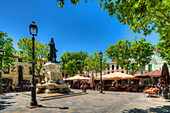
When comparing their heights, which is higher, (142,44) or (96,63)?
(142,44)

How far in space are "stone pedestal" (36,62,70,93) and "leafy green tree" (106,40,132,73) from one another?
14940 mm

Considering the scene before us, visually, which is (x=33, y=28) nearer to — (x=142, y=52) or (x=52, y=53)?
(x=52, y=53)

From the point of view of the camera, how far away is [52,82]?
13547mm

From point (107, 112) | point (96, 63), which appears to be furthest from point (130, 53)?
point (107, 112)

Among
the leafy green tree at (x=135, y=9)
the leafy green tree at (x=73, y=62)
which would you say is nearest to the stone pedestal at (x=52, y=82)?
the leafy green tree at (x=135, y=9)

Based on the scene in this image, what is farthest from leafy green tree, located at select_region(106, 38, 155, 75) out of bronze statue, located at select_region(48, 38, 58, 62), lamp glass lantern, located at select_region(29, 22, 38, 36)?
lamp glass lantern, located at select_region(29, 22, 38, 36)

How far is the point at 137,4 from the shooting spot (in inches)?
219

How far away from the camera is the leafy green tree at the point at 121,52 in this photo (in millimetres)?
25516

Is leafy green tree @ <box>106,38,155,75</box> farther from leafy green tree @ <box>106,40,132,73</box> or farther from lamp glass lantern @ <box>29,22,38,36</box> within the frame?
lamp glass lantern @ <box>29,22,38,36</box>

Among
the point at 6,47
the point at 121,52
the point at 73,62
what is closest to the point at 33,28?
the point at 6,47

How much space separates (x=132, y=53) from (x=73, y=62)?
19.0m

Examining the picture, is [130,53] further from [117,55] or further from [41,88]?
[41,88]

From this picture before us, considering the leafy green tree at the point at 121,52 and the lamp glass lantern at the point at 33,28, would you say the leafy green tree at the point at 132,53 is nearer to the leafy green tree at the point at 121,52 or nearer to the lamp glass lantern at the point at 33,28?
the leafy green tree at the point at 121,52

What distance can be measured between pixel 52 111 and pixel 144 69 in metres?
40.7
